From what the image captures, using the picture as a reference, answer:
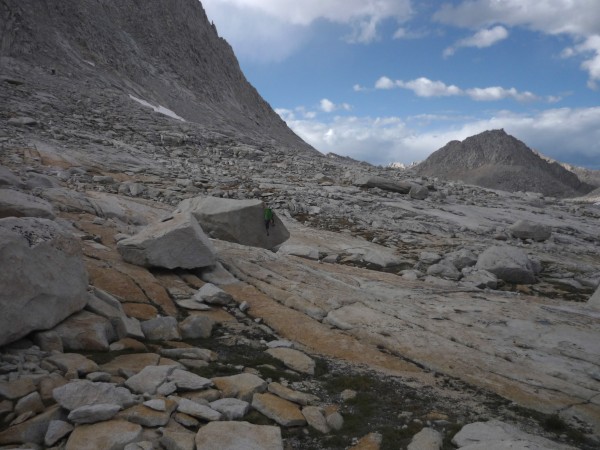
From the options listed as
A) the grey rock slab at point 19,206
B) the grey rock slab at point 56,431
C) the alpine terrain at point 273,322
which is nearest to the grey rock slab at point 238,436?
the alpine terrain at point 273,322

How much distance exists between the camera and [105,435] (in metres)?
4.00

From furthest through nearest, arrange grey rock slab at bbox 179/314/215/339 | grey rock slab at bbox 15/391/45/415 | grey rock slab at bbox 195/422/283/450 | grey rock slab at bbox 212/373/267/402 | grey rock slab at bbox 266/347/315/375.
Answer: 1. grey rock slab at bbox 179/314/215/339
2. grey rock slab at bbox 266/347/315/375
3. grey rock slab at bbox 212/373/267/402
4. grey rock slab at bbox 15/391/45/415
5. grey rock slab at bbox 195/422/283/450

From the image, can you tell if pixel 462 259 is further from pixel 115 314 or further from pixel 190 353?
pixel 115 314

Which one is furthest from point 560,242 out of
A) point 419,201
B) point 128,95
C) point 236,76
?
point 236,76

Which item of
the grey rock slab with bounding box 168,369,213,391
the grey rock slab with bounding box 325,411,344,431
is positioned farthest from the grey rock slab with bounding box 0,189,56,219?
the grey rock slab with bounding box 325,411,344,431

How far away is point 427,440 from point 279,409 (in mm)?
1699

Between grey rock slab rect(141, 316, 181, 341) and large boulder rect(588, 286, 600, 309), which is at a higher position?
large boulder rect(588, 286, 600, 309)

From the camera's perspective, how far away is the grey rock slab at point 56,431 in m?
3.91

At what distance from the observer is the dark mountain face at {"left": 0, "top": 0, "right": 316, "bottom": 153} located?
143 ft

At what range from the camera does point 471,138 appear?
16488 centimetres

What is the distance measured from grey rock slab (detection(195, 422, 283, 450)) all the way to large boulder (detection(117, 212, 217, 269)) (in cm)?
515

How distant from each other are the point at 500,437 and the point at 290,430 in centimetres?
242

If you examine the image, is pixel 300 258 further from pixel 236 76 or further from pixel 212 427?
pixel 236 76

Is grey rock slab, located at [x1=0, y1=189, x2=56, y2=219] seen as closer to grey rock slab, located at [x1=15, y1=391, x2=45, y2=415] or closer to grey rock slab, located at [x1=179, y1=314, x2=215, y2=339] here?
grey rock slab, located at [x1=179, y1=314, x2=215, y2=339]
